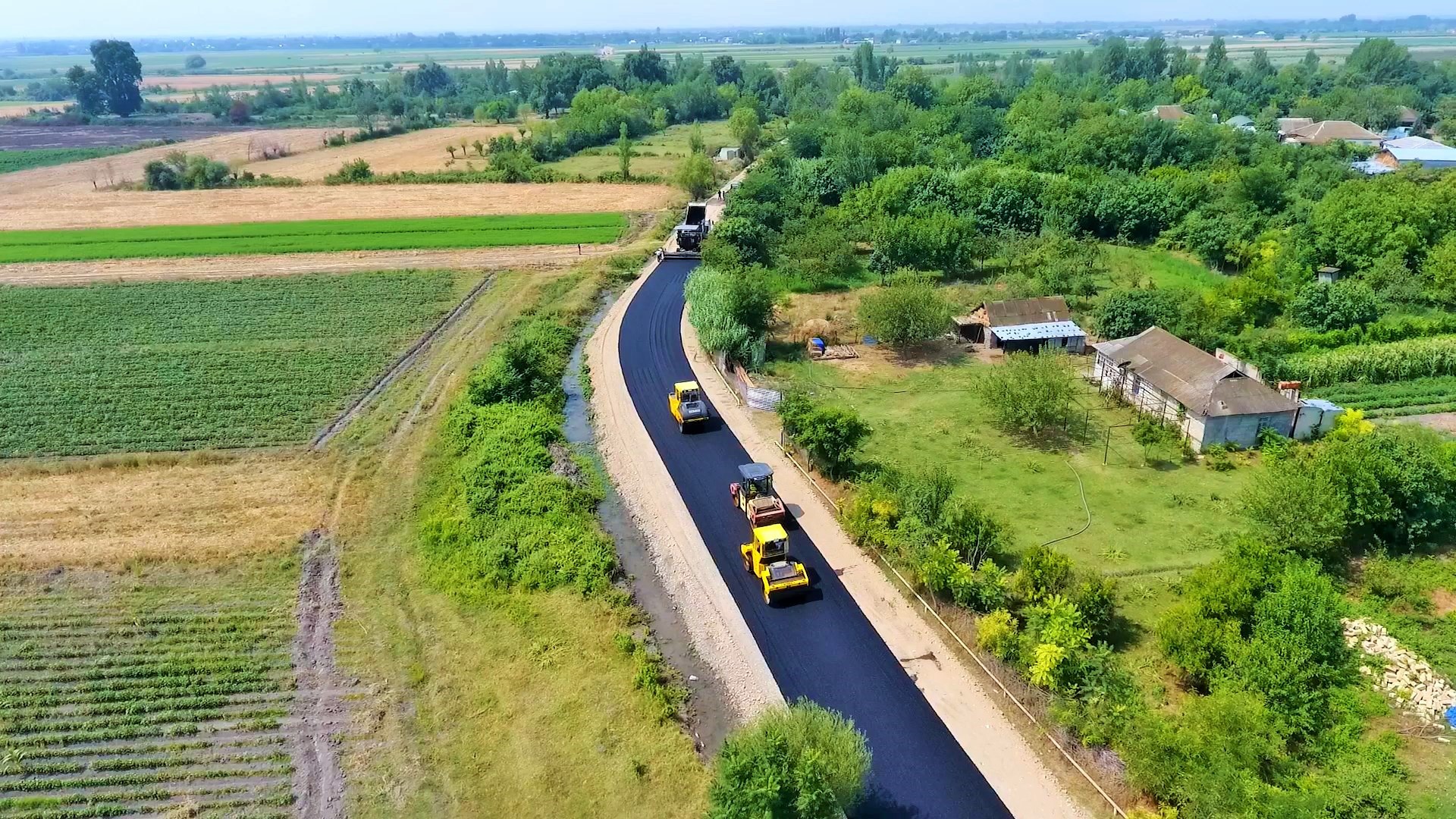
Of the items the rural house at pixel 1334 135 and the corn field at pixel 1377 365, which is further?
the rural house at pixel 1334 135

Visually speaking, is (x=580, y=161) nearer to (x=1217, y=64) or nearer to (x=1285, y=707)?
(x=1285, y=707)

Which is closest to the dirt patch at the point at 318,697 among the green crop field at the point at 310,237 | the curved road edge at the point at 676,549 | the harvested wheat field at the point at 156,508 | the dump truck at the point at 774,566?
the harvested wheat field at the point at 156,508

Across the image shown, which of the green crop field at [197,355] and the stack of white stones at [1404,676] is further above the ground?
the green crop field at [197,355]

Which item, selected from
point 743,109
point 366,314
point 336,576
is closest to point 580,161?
point 743,109

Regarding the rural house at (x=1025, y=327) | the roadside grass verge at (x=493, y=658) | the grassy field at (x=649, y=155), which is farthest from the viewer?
the grassy field at (x=649, y=155)

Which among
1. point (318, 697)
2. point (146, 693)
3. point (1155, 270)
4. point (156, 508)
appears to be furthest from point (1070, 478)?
point (156, 508)

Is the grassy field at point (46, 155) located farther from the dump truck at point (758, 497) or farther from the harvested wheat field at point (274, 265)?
the dump truck at point (758, 497)

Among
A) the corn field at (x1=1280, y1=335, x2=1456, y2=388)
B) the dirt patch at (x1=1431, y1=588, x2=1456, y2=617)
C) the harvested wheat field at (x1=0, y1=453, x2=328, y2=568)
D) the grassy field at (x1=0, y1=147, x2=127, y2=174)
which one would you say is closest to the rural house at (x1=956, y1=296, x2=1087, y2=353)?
the corn field at (x1=1280, y1=335, x2=1456, y2=388)
